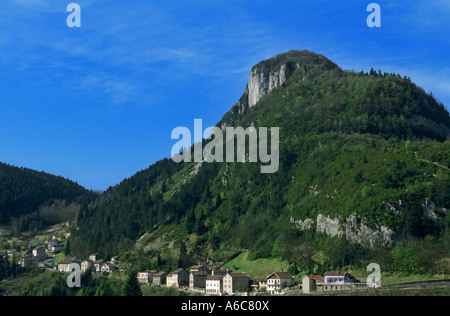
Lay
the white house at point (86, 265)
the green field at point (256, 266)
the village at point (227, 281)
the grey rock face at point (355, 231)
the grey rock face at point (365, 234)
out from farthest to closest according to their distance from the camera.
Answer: the white house at point (86, 265) < the green field at point (256, 266) < the grey rock face at point (355, 231) < the grey rock face at point (365, 234) < the village at point (227, 281)

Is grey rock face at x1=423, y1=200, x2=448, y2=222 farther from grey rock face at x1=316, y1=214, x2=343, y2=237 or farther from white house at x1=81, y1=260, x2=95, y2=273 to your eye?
white house at x1=81, y1=260, x2=95, y2=273

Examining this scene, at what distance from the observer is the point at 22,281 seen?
17412 centimetres

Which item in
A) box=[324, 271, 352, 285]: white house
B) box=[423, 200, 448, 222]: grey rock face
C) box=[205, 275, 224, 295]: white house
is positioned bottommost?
box=[205, 275, 224, 295]: white house

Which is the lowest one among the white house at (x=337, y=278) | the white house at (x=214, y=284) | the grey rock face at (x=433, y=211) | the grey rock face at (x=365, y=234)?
the white house at (x=214, y=284)

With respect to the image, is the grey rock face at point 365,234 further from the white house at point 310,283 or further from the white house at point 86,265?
the white house at point 86,265

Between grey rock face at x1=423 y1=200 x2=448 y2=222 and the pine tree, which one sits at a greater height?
grey rock face at x1=423 y1=200 x2=448 y2=222

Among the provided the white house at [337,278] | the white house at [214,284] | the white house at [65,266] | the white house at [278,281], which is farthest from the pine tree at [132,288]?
the white house at [65,266]

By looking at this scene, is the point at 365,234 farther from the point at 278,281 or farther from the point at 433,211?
the point at 278,281

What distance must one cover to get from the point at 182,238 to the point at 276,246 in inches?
1622

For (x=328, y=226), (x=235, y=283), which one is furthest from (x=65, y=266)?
(x=328, y=226)

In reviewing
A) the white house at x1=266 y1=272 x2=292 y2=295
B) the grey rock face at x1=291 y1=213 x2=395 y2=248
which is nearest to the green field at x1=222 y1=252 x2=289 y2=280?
the white house at x1=266 y1=272 x2=292 y2=295

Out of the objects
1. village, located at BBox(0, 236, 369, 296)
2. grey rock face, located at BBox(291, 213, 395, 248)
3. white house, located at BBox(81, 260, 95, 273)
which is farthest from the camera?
white house, located at BBox(81, 260, 95, 273)

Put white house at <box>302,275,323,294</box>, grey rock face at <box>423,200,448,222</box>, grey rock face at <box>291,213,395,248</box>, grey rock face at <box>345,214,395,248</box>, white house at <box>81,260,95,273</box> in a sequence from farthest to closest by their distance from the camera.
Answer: white house at <box>81,260,95,273</box>, grey rock face at <box>423,200,448,222</box>, grey rock face at <box>291,213,395,248</box>, grey rock face at <box>345,214,395,248</box>, white house at <box>302,275,323,294</box>
